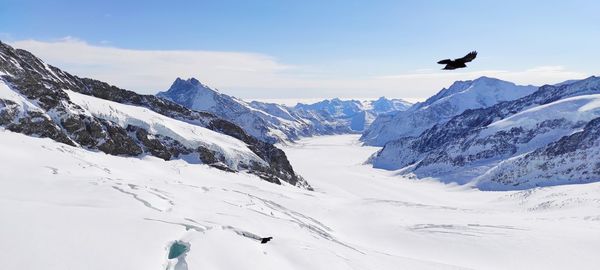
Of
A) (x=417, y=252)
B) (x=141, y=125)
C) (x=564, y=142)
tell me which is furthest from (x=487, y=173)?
(x=417, y=252)

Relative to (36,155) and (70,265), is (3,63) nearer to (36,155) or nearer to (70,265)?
(36,155)

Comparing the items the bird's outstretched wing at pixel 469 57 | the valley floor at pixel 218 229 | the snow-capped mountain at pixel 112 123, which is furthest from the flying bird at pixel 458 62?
the snow-capped mountain at pixel 112 123

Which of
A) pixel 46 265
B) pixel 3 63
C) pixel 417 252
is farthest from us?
A: pixel 3 63

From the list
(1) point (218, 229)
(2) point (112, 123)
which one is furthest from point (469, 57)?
(2) point (112, 123)

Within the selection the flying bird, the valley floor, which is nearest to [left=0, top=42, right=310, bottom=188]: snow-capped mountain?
the valley floor

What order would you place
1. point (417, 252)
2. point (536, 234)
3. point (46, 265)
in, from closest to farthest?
point (46, 265)
point (417, 252)
point (536, 234)

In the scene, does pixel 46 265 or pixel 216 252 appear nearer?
pixel 46 265

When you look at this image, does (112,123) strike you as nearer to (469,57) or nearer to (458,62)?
(458,62)
